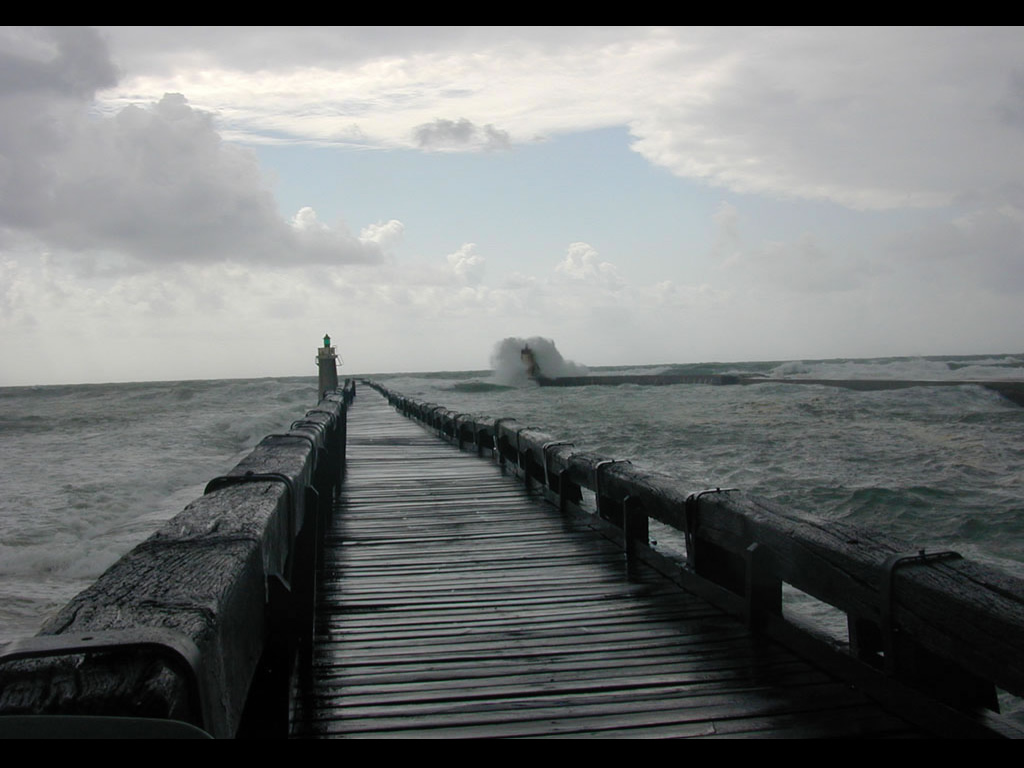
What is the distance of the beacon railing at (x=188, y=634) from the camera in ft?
4.22

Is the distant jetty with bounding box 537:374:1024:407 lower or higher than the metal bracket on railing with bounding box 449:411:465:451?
lower

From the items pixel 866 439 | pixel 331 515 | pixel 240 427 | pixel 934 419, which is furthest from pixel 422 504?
pixel 240 427

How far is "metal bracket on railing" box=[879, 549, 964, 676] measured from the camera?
270 cm

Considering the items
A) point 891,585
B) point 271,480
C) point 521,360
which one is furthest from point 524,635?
point 521,360

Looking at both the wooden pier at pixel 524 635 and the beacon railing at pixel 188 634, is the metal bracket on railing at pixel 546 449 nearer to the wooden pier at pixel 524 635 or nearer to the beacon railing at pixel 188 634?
the wooden pier at pixel 524 635

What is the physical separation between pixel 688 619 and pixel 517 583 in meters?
1.18

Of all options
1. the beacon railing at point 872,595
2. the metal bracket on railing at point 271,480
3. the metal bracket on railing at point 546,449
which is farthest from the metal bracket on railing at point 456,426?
the metal bracket on railing at point 271,480

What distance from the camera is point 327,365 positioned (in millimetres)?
41594

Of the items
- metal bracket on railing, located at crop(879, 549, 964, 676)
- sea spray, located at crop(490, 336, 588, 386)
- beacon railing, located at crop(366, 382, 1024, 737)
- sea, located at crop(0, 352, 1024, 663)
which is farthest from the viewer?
sea spray, located at crop(490, 336, 588, 386)

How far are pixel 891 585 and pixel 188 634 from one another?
6.96ft

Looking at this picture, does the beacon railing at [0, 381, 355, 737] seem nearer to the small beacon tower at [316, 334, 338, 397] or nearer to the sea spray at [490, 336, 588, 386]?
the small beacon tower at [316, 334, 338, 397]

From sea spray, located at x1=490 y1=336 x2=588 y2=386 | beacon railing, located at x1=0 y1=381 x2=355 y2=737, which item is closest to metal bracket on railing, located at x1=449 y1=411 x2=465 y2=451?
beacon railing, located at x1=0 y1=381 x2=355 y2=737

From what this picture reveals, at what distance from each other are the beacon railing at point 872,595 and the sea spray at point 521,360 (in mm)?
77751

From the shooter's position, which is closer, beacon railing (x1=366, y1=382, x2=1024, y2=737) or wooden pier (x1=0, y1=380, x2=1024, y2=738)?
wooden pier (x1=0, y1=380, x2=1024, y2=738)
